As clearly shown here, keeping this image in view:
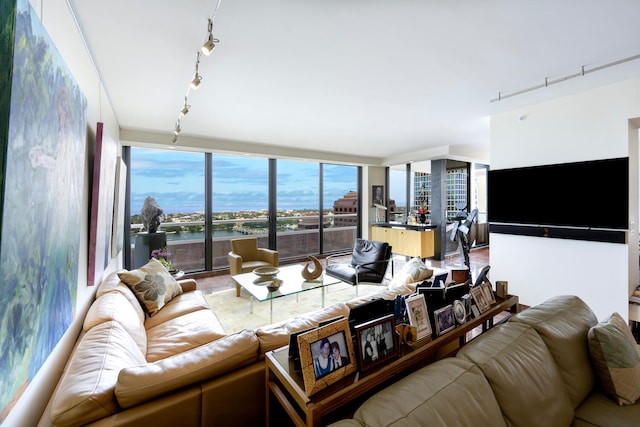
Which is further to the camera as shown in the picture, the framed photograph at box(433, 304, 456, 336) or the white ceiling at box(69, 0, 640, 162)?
the white ceiling at box(69, 0, 640, 162)

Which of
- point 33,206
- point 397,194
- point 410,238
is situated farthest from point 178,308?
point 397,194

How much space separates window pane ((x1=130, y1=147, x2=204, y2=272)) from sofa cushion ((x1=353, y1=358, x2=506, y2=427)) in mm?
4966

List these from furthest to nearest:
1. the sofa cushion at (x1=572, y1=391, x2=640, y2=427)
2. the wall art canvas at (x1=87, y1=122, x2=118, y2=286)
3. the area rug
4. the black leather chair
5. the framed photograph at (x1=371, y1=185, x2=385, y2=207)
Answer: the framed photograph at (x1=371, y1=185, x2=385, y2=207) < the black leather chair < the area rug < the wall art canvas at (x1=87, y1=122, x2=118, y2=286) < the sofa cushion at (x1=572, y1=391, x2=640, y2=427)

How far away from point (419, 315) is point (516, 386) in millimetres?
437

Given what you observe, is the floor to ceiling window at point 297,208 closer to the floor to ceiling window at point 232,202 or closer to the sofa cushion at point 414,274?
the floor to ceiling window at point 232,202

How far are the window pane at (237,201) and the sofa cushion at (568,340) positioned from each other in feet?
16.4

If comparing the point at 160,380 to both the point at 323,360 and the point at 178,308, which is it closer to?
the point at 323,360

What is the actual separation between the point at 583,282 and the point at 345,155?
4916mm

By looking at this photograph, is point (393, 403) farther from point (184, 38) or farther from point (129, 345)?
point (184, 38)

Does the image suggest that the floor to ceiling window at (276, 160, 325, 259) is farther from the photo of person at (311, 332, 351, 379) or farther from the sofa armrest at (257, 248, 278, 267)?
the photo of person at (311, 332, 351, 379)

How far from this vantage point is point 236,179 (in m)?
5.52

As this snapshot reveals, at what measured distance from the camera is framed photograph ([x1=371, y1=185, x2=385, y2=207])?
24.1 ft

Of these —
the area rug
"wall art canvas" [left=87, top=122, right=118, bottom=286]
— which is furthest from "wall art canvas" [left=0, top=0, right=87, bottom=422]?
the area rug

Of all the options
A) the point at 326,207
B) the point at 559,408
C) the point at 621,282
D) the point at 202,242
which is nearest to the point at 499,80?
the point at 621,282
